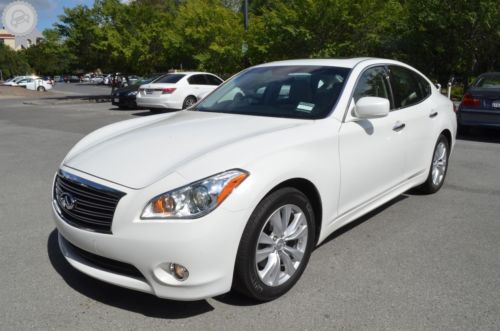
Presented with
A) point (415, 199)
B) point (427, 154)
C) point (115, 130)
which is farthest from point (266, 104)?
point (415, 199)

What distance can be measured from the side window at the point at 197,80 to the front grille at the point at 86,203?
13.4 meters

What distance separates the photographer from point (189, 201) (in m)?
2.64

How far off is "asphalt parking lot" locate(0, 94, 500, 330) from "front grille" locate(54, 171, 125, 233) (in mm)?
579

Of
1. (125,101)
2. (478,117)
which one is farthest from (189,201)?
(125,101)

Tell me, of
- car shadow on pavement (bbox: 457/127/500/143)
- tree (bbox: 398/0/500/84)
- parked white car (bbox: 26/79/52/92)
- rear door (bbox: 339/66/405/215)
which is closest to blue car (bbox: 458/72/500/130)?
car shadow on pavement (bbox: 457/127/500/143)

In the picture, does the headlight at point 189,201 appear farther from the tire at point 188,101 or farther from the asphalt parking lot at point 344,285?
the tire at point 188,101

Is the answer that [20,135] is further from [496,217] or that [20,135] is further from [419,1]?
[419,1]

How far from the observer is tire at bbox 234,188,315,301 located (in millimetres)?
2812

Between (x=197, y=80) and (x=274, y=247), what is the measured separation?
13.9 m

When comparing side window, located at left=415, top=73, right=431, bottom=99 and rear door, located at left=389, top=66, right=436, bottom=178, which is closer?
rear door, located at left=389, top=66, right=436, bottom=178

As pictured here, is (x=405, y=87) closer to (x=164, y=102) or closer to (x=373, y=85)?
(x=373, y=85)

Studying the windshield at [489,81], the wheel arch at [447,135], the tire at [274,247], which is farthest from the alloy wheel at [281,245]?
the windshield at [489,81]

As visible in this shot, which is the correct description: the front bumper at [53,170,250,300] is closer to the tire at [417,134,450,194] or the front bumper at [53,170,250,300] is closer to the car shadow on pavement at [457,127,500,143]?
the tire at [417,134,450,194]

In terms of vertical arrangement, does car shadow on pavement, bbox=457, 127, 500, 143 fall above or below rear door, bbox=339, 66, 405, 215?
below
